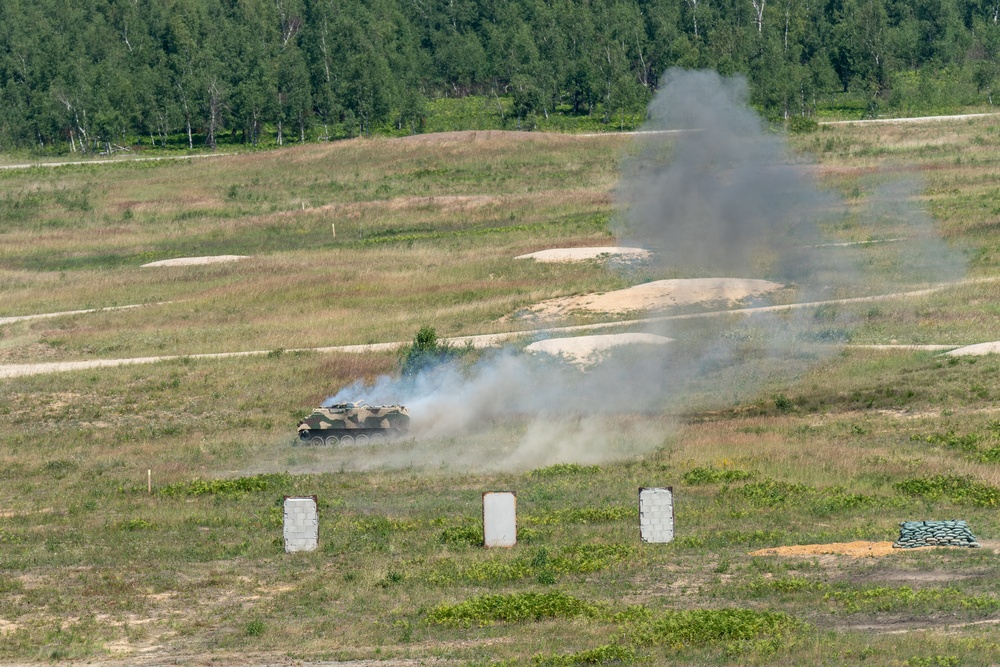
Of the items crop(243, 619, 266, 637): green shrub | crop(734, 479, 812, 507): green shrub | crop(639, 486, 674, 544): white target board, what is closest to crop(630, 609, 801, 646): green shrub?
crop(639, 486, 674, 544): white target board

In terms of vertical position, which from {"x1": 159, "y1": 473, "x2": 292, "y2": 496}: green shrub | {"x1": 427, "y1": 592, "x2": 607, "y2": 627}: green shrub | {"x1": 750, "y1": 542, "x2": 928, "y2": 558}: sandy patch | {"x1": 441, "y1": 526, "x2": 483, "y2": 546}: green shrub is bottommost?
{"x1": 159, "y1": 473, "x2": 292, "y2": 496}: green shrub

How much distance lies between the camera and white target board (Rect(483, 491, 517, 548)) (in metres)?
30.9

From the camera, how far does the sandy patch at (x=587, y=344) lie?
5166 centimetres

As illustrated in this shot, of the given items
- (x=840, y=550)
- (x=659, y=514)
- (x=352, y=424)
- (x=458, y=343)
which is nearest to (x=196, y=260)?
(x=458, y=343)

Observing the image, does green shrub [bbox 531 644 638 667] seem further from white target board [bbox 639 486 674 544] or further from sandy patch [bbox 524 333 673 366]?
sandy patch [bbox 524 333 673 366]

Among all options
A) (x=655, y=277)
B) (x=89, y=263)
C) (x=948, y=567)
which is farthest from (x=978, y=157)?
(x=948, y=567)

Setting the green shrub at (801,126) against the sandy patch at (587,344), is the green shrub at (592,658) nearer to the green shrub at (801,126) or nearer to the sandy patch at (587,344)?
the sandy patch at (587,344)

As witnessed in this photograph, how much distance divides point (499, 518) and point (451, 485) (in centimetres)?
794

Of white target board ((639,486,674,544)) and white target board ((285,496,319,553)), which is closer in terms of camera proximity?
white target board ((639,486,674,544))

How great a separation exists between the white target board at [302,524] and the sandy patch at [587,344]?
21.1 m

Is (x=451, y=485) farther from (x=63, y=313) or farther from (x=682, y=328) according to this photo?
(x=63, y=313)

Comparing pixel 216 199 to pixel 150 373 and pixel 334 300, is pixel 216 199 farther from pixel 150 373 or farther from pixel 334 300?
pixel 150 373

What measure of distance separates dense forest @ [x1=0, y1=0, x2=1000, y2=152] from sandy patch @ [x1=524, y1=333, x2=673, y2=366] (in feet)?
233

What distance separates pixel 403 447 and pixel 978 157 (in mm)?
62995
